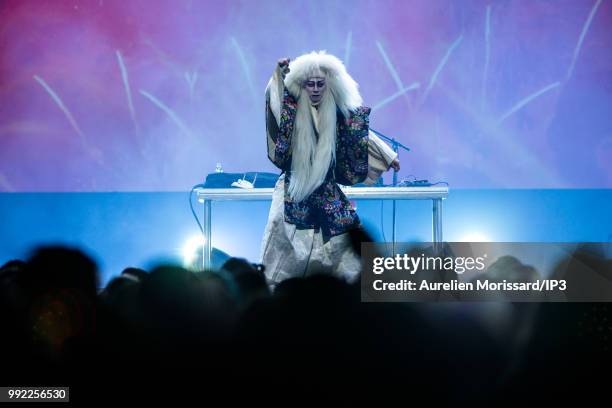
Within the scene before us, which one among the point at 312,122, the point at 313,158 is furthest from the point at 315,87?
the point at 313,158

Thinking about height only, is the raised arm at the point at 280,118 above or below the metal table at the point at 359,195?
above

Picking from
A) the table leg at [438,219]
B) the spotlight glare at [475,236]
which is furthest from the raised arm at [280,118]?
the spotlight glare at [475,236]

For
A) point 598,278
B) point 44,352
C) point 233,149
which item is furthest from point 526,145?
point 44,352

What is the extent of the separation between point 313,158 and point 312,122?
185mm

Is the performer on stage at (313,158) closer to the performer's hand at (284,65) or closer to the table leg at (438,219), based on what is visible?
the performer's hand at (284,65)

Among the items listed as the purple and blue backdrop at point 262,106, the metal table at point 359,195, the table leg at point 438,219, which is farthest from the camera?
the purple and blue backdrop at point 262,106

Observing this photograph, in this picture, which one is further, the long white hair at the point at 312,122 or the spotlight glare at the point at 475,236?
the spotlight glare at the point at 475,236

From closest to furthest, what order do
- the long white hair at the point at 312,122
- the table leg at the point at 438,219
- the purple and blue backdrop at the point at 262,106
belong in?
the long white hair at the point at 312,122 < the table leg at the point at 438,219 < the purple and blue backdrop at the point at 262,106

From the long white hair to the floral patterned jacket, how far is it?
0.05 metres

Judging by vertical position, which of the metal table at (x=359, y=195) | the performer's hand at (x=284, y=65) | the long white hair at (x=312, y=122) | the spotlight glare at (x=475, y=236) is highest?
the performer's hand at (x=284, y=65)

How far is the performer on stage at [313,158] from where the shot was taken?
111 inches

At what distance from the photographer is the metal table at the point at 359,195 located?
11.9 ft

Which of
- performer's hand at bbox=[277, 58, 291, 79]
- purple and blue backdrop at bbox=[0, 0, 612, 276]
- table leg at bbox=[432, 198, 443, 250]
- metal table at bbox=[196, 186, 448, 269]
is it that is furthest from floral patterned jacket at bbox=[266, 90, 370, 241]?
purple and blue backdrop at bbox=[0, 0, 612, 276]

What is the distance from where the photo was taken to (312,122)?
2865mm
